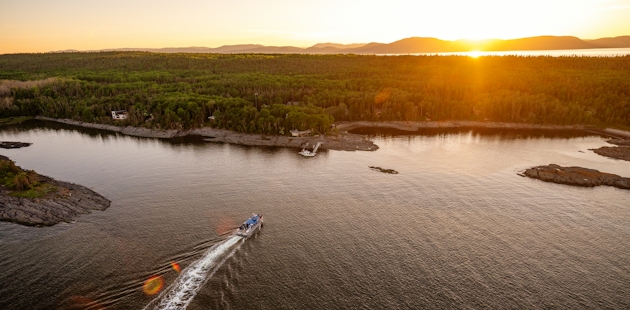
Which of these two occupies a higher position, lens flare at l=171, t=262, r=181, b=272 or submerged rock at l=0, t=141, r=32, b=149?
submerged rock at l=0, t=141, r=32, b=149

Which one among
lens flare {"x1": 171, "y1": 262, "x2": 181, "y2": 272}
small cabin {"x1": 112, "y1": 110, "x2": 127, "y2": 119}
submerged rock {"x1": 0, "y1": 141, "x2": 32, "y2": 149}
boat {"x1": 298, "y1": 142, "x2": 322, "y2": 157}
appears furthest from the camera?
small cabin {"x1": 112, "y1": 110, "x2": 127, "y2": 119}

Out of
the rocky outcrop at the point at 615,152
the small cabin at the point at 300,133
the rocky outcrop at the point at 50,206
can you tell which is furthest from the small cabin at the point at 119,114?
the rocky outcrop at the point at 615,152

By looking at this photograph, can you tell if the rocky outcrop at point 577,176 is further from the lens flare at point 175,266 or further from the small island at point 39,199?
the small island at point 39,199

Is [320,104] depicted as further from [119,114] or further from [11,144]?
[11,144]

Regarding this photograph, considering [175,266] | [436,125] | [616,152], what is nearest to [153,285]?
[175,266]

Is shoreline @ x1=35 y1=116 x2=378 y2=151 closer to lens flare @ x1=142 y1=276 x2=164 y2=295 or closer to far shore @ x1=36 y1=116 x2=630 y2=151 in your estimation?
far shore @ x1=36 y1=116 x2=630 y2=151

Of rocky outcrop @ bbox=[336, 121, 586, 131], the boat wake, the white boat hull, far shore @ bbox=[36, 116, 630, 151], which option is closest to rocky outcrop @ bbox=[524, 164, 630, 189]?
far shore @ bbox=[36, 116, 630, 151]

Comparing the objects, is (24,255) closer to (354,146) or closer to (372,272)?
(372,272)
